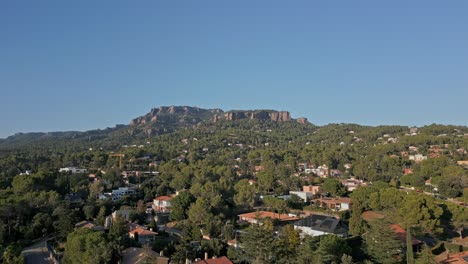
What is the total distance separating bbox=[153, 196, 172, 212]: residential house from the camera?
135 ft

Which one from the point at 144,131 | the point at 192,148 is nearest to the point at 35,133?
the point at 144,131

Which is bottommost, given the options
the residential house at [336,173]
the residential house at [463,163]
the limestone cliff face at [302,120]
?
the residential house at [336,173]

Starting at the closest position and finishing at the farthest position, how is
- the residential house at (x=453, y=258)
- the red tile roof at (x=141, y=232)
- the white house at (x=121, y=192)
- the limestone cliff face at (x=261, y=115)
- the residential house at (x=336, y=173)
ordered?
the residential house at (x=453, y=258) → the red tile roof at (x=141, y=232) → the white house at (x=121, y=192) → the residential house at (x=336, y=173) → the limestone cliff face at (x=261, y=115)

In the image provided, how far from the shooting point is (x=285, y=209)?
35844mm

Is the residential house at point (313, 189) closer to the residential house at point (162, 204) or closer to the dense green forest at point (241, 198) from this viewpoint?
the dense green forest at point (241, 198)

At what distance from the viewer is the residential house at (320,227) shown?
26.6 meters

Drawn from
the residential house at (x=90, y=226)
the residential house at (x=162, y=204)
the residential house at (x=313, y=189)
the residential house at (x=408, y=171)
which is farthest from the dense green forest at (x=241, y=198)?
the residential house at (x=162, y=204)

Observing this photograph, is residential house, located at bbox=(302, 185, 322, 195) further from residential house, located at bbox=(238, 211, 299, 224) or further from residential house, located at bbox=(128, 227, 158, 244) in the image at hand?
residential house, located at bbox=(128, 227, 158, 244)

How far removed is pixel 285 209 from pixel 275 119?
11970cm

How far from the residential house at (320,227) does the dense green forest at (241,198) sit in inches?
47.3

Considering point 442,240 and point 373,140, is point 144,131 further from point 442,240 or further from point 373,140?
point 442,240

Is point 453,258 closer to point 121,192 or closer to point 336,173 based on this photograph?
point 121,192

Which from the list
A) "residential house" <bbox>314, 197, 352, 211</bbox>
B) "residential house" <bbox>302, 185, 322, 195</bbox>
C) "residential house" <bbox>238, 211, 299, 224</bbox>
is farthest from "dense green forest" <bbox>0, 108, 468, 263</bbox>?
"residential house" <bbox>302, 185, 322, 195</bbox>

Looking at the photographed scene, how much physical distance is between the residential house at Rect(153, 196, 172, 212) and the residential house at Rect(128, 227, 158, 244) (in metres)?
13.3
